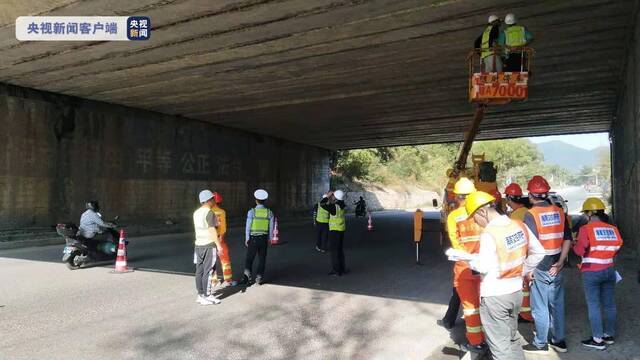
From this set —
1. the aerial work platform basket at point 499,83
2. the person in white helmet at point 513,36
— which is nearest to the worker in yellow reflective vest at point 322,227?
the aerial work platform basket at point 499,83

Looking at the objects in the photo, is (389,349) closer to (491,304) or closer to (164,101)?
(491,304)

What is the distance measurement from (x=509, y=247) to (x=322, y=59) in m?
10.5

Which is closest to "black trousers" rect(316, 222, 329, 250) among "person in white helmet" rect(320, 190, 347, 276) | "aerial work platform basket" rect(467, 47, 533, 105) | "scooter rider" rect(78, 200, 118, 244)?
"person in white helmet" rect(320, 190, 347, 276)

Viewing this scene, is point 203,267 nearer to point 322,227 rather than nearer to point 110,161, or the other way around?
point 322,227

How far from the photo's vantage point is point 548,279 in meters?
4.70

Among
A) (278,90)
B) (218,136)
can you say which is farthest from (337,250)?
(218,136)

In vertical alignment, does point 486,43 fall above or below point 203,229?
above

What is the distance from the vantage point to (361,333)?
215 inches

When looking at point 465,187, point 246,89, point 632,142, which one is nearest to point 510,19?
point 632,142

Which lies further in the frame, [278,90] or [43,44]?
[278,90]

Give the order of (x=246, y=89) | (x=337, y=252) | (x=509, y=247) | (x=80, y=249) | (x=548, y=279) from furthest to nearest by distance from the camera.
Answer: (x=246, y=89) < (x=80, y=249) < (x=337, y=252) < (x=548, y=279) < (x=509, y=247)

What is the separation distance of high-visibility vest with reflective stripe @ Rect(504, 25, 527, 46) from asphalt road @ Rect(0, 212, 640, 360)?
5.08 metres

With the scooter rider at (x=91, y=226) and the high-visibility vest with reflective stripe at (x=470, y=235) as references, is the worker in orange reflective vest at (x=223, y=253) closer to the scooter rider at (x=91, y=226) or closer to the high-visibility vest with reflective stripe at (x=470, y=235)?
the scooter rider at (x=91, y=226)

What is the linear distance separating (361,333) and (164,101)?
1587 centimetres
